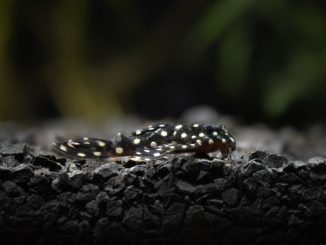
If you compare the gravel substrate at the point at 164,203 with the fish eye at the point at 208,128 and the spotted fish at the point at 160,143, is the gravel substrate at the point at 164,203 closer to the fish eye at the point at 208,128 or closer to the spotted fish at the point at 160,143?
the spotted fish at the point at 160,143

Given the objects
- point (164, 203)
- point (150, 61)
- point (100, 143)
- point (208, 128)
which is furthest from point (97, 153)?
point (150, 61)

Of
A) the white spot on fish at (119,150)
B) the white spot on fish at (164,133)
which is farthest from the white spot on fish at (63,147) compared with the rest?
the white spot on fish at (164,133)

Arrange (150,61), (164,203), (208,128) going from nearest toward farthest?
(164,203), (208,128), (150,61)

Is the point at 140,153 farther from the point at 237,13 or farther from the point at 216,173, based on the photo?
the point at 237,13

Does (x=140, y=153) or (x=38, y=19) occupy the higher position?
(x=38, y=19)

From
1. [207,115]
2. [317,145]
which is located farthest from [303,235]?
[207,115]

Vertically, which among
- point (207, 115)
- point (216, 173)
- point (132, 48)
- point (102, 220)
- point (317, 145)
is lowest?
point (102, 220)

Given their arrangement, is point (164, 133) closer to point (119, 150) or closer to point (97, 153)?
point (119, 150)
